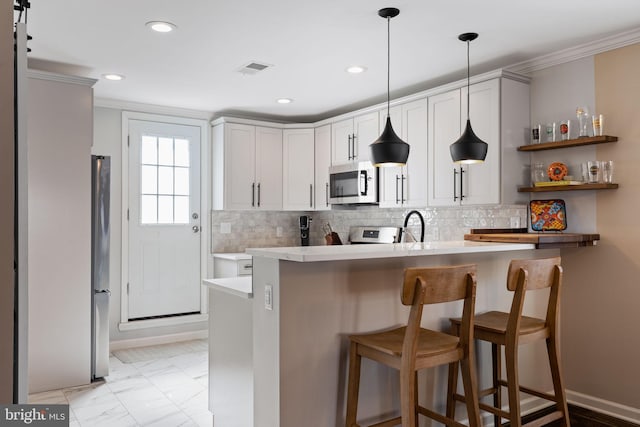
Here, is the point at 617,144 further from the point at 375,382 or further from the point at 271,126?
the point at 271,126

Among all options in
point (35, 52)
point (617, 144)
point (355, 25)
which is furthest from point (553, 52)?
point (35, 52)

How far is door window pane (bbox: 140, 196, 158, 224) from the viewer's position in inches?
196

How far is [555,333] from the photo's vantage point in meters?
2.57

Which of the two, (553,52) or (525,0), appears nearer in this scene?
(525,0)

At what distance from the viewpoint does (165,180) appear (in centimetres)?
513

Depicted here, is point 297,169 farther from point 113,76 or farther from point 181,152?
point 113,76

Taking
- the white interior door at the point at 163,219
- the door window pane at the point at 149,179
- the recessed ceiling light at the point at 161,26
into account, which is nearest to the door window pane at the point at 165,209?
the white interior door at the point at 163,219

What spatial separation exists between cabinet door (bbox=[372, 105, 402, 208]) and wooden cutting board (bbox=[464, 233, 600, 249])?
120 centimetres

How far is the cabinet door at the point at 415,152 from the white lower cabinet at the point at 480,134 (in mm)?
84

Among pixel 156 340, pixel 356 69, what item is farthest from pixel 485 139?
pixel 156 340

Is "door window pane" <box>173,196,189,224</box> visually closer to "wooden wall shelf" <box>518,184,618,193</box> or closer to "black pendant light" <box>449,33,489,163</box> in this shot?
"black pendant light" <box>449,33,489,163</box>

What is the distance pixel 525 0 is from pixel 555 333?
5.80 ft

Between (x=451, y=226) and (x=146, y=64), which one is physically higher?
(x=146, y=64)

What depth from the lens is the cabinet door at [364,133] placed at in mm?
4590
